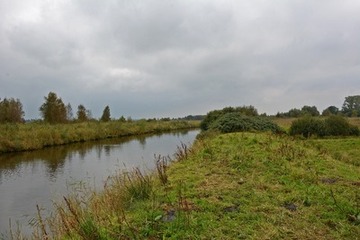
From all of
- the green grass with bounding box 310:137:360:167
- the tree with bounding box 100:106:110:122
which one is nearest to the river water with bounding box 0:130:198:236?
the green grass with bounding box 310:137:360:167

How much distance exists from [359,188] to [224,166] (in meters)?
3.58

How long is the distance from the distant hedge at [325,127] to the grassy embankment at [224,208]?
24.5m

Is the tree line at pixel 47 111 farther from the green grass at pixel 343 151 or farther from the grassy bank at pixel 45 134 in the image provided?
the green grass at pixel 343 151

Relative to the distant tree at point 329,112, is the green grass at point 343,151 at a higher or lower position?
lower

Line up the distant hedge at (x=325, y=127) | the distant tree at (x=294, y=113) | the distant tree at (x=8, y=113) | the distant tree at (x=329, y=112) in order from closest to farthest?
the distant hedge at (x=325, y=127), the distant tree at (x=8, y=113), the distant tree at (x=329, y=112), the distant tree at (x=294, y=113)

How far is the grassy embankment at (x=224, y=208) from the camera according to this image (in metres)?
4.62

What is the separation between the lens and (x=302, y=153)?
1205cm

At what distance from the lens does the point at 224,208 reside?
5695mm

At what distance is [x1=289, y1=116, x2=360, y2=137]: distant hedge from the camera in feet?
105

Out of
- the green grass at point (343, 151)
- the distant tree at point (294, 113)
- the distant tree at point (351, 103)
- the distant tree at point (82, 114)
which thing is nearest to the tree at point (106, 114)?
the distant tree at point (82, 114)

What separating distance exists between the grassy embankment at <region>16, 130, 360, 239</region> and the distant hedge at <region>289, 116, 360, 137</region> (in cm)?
2446

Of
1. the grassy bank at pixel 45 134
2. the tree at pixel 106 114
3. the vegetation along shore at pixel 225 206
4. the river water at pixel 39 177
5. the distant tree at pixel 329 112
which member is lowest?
the river water at pixel 39 177

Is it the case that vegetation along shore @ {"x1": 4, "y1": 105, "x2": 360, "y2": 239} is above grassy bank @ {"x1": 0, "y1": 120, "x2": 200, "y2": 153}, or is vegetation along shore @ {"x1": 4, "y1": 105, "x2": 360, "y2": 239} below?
below

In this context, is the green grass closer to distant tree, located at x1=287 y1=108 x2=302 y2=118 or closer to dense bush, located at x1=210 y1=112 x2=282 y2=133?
dense bush, located at x1=210 y1=112 x2=282 y2=133
